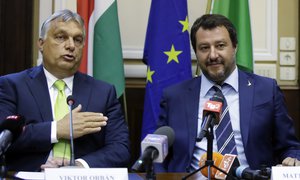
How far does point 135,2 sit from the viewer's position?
402 cm

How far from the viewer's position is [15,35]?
402 cm

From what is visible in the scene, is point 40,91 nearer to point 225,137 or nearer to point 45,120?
point 45,120

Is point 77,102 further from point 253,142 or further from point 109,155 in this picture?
point 253,142

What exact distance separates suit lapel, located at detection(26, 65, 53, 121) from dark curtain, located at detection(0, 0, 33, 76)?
→ 135 cm

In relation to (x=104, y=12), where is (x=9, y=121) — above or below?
below

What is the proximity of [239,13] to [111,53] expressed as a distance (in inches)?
38.1

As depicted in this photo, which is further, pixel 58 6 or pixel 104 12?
pixel 58 6

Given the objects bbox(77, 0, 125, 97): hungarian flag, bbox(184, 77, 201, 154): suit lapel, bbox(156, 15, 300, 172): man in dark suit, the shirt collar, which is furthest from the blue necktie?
bbox(77, 0, 125, 97): hungarian flag

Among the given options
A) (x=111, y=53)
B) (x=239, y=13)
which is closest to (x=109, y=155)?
(x=111, y=53)

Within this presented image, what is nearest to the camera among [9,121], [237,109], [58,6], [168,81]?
[9,121]

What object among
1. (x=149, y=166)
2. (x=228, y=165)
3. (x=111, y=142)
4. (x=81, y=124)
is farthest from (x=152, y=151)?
(x=111, y=142)

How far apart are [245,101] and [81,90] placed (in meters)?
0.88

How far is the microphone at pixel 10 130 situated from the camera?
1.68 m

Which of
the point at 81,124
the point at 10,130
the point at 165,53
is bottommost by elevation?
the point at 81,124
